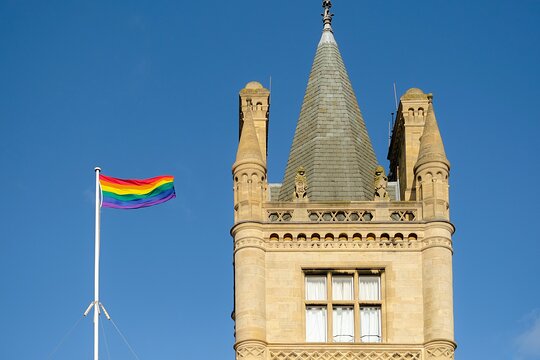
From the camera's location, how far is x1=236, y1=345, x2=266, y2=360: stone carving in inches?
1935

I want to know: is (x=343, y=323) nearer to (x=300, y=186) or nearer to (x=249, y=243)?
(x=249, y=243)

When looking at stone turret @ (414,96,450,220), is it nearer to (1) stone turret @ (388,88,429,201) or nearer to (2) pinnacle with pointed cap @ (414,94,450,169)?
(2) pinnacle with pointed cap @ (414,94,450,169)

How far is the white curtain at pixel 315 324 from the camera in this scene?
165ft

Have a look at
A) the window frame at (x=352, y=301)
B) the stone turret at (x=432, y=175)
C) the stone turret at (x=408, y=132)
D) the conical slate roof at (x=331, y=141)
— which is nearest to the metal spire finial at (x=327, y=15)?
the conical slate roof at (x=331, y=141)

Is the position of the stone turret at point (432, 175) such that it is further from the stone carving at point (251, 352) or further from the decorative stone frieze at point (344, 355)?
the stone carving at point (251, 352)

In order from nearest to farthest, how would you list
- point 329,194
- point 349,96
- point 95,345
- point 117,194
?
point 95,345 → point 117,194 → point 329,194 → point 349,96

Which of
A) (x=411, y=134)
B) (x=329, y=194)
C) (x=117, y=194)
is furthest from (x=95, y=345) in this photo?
(x=411, y=134)

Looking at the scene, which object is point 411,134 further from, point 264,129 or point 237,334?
point 237,334

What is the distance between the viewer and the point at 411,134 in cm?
5525

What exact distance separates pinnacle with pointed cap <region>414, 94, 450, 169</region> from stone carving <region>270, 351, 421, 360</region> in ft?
20.2

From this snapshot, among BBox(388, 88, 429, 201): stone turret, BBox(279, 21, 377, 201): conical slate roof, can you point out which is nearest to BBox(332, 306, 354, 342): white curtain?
BBox(279, 21, 377, 201): conical slate roof

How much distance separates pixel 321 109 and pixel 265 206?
Answer: 548cm

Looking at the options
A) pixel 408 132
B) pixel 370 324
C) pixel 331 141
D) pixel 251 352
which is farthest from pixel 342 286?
pixel 408 132

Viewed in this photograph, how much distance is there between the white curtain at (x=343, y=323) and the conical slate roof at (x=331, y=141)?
3.99m
